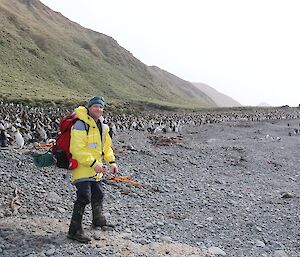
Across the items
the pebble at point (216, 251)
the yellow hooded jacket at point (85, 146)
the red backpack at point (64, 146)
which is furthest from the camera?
the pebble at point (216, 251)

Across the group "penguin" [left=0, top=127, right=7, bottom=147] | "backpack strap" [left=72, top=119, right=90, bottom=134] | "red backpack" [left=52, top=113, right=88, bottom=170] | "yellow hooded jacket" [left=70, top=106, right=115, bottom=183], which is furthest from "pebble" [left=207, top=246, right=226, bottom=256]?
"penguin" [left=0, top=127, right=7, bottom=147]

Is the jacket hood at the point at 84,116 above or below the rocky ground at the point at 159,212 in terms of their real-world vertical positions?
above

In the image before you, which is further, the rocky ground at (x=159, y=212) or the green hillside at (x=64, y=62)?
the green hillside at (x=64, y=62)

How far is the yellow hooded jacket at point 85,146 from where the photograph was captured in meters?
5.91

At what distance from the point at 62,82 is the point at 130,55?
172 ft

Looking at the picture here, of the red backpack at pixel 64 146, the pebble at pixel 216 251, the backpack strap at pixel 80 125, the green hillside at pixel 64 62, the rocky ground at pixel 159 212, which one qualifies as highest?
the green hillside at pixel 64 62

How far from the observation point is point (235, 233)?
8117mm

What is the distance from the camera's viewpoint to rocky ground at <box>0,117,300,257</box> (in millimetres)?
6348

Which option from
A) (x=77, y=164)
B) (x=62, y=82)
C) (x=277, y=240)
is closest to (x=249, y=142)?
(x=277, y=240)

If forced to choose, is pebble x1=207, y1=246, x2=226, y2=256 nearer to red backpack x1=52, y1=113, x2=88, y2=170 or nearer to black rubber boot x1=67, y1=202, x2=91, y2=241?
black rubber boot x1=67, y1=202, x2=91, y2=241

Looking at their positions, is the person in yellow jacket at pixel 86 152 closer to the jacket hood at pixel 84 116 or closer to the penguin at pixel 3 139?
the jacket hood at pixel 84 116

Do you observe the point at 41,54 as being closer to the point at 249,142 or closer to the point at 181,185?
the point at 249,142

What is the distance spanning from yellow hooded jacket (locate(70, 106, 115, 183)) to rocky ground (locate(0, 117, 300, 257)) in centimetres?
66

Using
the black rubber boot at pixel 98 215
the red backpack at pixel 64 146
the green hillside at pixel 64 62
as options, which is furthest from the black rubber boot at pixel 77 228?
the green hillside at pixel 64 62
